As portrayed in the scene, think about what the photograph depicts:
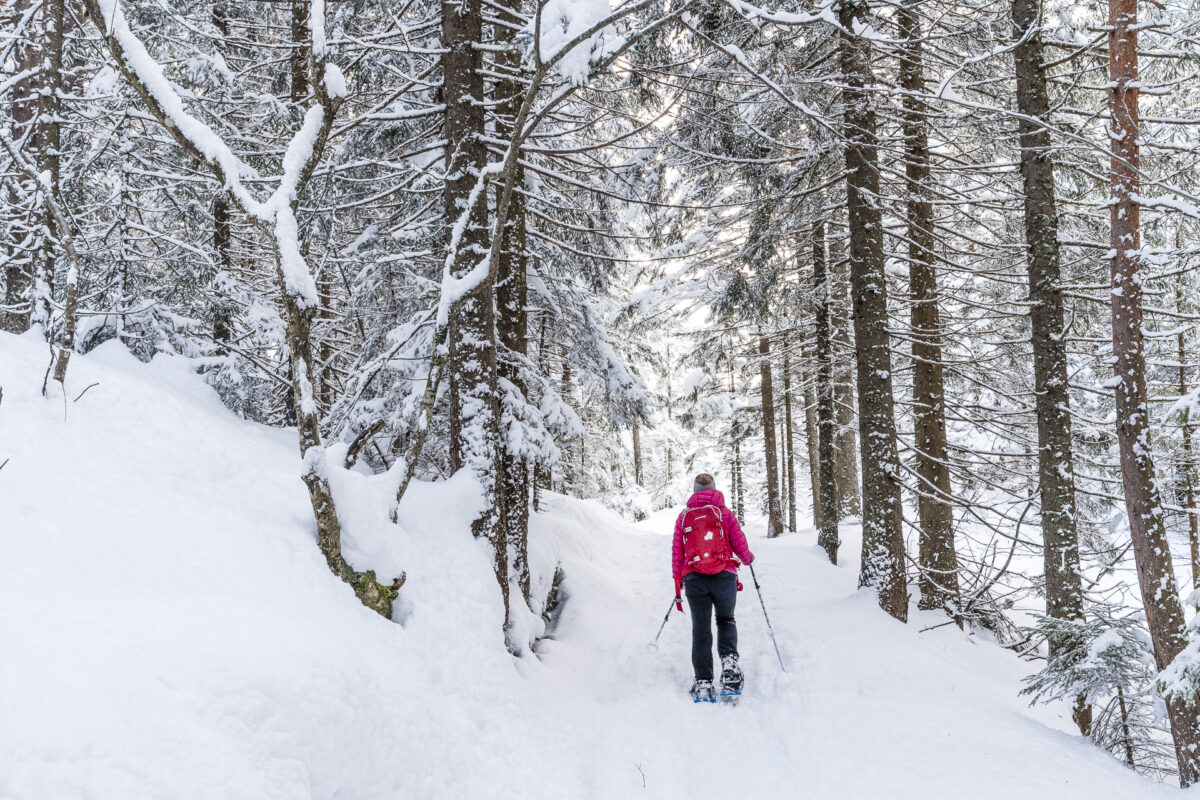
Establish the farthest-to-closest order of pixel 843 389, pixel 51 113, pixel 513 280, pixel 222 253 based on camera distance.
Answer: pixel 843 389 → pixel 222 253 → pixel 51 113 → pixel 513 280

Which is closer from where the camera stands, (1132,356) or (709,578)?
(1132,356)

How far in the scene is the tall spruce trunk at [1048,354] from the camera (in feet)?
21.2

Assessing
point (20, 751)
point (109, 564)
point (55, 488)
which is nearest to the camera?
point (20, 751)

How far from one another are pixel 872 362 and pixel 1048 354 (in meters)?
2.20

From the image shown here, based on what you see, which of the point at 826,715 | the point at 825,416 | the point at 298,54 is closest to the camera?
the point at 826,715

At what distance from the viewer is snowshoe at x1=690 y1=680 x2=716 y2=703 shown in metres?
6.27

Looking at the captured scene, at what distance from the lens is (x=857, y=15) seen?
8.36 meters

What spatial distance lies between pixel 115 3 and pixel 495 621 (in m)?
5.41

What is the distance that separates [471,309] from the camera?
21.4 feet

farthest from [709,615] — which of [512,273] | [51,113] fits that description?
[51,113]

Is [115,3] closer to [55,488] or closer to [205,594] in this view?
[55,488]

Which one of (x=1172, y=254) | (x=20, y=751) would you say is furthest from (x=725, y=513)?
(x=20, y=751)

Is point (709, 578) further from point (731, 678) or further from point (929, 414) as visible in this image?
point (929, 414)

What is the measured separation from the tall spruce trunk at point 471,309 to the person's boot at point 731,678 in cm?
234
